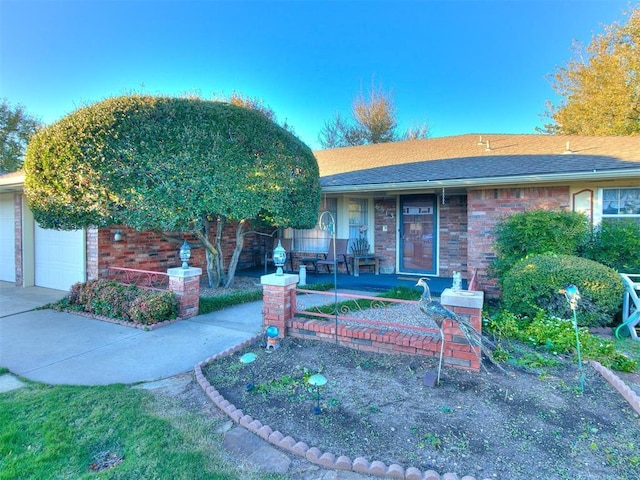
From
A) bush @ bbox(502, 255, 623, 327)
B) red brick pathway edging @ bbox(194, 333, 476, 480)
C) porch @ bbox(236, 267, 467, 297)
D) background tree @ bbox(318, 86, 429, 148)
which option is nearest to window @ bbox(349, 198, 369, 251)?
porch @ bbox(236, 267, 467, 297)

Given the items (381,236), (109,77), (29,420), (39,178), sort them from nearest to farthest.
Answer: (29,420) < (39,178) < (109,77) < (381,236)

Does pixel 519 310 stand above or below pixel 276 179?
below

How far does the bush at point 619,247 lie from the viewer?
5.64m

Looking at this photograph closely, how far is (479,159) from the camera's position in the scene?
8.59 m

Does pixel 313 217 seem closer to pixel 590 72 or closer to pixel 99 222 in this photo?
pixel 99 222

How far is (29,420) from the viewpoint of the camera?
2.85m

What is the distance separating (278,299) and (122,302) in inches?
123

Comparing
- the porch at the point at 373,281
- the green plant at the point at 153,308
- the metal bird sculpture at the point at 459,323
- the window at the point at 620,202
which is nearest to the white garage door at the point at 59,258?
the green plant at the point at 153,308

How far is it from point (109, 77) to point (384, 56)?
11.4 metres

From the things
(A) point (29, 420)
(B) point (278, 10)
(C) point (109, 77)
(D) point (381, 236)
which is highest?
(B) point (278, 10)

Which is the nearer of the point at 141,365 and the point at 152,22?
the point at 141,365

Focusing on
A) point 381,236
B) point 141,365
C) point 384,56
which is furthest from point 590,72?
point 141,365

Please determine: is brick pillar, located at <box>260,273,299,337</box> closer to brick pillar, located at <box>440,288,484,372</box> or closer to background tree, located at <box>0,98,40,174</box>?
brick pillar, located at <box>440,288,484,372</box>

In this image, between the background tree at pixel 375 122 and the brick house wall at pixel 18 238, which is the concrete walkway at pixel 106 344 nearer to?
the brick house wall at pixel 18 238
